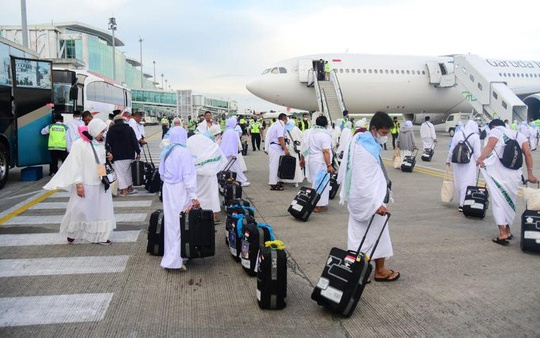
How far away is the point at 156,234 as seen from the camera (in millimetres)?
5754

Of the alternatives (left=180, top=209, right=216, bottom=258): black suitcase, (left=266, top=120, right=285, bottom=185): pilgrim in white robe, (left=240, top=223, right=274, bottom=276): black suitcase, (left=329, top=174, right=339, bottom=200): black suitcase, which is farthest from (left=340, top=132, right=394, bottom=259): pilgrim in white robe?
(left=266, top=120, right=285, bottom=185): pilgrim in white robe

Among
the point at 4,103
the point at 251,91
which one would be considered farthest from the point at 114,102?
the point at 4,103

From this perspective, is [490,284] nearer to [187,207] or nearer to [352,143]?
[352,143]

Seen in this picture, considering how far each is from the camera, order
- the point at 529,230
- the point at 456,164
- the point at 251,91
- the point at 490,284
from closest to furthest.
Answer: the point at 490,284 < the point at 529,230 < the point at 456,164 < the point at 251,91

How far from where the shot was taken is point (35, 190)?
35.7 ft

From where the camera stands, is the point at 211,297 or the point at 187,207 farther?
the point at 187,207

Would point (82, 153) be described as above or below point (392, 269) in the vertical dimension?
above

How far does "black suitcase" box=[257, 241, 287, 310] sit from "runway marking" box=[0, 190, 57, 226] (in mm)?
5433

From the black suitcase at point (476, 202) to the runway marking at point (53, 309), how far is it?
6142mm

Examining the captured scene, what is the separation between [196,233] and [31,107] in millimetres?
8859

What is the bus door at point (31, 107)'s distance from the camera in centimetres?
1158

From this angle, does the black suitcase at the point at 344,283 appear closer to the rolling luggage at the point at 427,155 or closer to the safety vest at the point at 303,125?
the rolling luggage at the point at 427,155

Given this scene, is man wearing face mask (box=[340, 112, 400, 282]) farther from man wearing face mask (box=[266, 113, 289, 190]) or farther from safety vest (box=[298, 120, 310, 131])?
safety vest (box=[298, 120, 310, 131])

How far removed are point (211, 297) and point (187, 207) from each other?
45.4 inches
